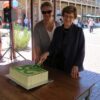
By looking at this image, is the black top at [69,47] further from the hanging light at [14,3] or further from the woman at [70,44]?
the hanging light at [14,3]

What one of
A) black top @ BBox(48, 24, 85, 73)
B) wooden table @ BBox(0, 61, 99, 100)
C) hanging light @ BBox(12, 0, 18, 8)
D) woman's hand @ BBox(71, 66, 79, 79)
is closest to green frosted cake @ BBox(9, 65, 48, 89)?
wooden table @ BBox(0, 61, 99, 100)

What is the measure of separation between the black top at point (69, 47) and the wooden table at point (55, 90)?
18 centimetres

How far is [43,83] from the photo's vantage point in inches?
57.7

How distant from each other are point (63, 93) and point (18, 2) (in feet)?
14.5

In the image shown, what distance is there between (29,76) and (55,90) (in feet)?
0.67

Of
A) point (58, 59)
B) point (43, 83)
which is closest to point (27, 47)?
point (58, 59)

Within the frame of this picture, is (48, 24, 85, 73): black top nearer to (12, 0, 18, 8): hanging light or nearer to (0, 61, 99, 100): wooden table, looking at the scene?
(0, 61, 99, 100): wooden table

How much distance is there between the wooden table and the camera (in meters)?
1.29

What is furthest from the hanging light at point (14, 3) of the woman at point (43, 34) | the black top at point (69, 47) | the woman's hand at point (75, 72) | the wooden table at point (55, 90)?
the woman's hand at point (75, 72)

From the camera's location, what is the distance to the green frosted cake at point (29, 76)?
1.36m

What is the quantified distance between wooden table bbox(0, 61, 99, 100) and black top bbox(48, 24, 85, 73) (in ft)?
0.59

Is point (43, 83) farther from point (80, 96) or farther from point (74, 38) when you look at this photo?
point (74, 38)

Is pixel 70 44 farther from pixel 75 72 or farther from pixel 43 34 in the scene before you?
pixel 43 34

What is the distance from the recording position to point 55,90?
1387mm
